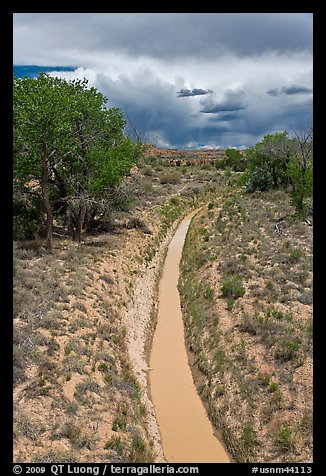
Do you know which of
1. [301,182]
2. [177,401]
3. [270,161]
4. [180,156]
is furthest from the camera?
[180,156]

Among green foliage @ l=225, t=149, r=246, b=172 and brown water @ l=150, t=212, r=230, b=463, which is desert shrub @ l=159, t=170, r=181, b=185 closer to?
green foliage @ l=225, t=149, r=246, b=172

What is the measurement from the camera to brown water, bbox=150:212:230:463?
12.3m

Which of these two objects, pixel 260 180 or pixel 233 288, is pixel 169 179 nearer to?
pixel 260 180

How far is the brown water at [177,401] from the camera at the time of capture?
12.3 metres

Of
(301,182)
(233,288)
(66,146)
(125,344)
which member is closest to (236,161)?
(301,182)

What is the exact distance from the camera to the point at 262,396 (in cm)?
1311

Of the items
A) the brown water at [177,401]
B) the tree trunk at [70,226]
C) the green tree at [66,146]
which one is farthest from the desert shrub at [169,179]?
the brown water at [177,401]

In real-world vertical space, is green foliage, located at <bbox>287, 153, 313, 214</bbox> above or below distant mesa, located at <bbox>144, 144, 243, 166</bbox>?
below

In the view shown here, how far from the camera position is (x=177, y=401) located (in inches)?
581

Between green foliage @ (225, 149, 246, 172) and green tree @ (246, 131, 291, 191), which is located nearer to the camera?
green tree @ (246, 131, 291, 191)

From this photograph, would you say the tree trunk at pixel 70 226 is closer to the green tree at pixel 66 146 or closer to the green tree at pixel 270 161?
the green tree at pixel 66 146

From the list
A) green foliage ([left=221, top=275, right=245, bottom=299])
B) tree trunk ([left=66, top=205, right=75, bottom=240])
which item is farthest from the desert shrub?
green foliage ([left=221, top=275, right=245, bottom=299])
